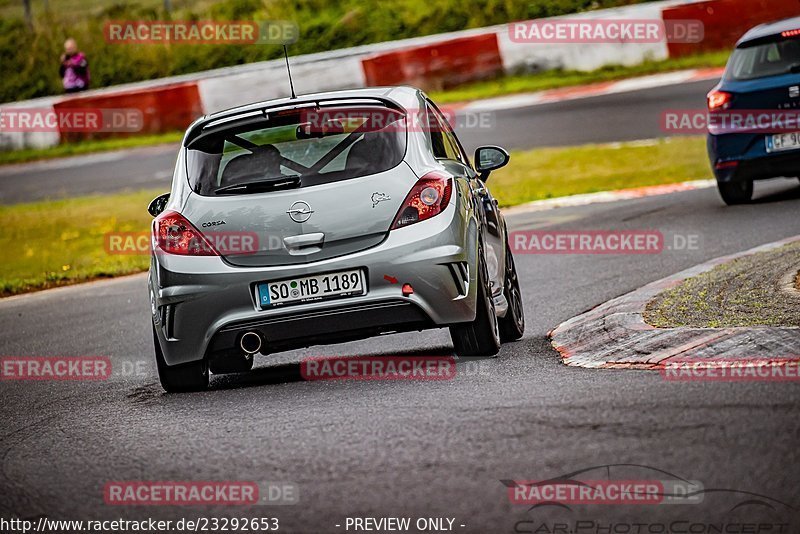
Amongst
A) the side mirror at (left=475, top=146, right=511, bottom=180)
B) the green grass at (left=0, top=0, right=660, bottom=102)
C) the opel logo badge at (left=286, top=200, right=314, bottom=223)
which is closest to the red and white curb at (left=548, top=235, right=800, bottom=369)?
the side mirror at (left=475, top=146, right=511, bottom=180)

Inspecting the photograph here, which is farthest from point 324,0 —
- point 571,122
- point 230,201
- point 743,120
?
point 230,201

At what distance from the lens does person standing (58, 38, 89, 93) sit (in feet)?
101

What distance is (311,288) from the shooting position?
7781 millimetres

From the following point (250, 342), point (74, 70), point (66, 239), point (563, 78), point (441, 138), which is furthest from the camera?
point (74, 70)

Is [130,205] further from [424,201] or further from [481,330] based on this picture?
[424,201]

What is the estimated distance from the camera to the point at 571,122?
2372 centimetres

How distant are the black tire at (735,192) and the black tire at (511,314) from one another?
6.37 m

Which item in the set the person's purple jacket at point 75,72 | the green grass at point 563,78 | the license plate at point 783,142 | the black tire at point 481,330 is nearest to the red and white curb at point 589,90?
the green grass at point 563,78

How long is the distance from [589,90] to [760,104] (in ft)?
41.5

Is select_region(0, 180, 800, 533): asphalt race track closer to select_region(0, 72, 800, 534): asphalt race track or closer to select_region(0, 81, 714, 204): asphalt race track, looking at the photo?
select_region(0, 72, 800, 534): asphalt race track

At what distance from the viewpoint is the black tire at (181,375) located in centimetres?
820

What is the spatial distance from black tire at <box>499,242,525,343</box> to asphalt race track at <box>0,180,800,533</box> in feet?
0.36

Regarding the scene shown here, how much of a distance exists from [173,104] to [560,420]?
24176 millimetres

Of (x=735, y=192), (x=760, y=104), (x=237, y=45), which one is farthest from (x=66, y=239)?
(x=237, y=45)
